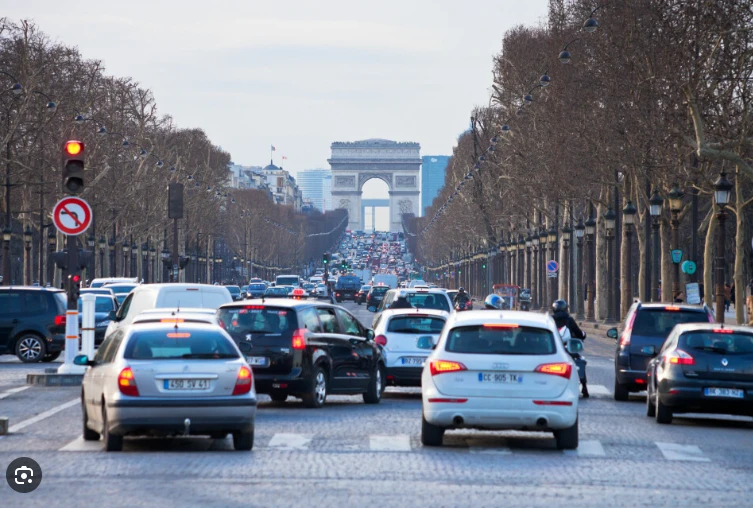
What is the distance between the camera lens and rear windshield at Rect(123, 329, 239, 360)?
1488 cm

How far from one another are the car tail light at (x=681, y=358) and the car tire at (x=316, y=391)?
4.62m

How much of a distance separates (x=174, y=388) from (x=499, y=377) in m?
3.20

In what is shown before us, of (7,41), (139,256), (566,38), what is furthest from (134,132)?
(566,38)

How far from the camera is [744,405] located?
18.5 metres

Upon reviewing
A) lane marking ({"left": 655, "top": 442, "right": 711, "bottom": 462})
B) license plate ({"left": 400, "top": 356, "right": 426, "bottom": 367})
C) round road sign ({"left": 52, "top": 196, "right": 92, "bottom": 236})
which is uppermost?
round road sign ({"left": 52, "top": 196, "right": 92, "bottom": 236})

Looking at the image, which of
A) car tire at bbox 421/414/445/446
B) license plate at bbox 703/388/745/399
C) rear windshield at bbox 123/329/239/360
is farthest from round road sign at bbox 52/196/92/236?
license plate at bbox 703/388/745/399

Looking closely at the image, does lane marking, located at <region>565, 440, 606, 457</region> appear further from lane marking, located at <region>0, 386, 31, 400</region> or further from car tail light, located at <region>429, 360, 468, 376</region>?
lane marking, located at <region>0, 386, 31, 400</region>

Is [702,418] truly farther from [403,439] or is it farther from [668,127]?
[668,127]

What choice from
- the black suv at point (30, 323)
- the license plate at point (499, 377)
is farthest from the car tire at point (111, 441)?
the black suv at point (30, 323)

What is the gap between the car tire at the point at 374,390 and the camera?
2161 centimetres

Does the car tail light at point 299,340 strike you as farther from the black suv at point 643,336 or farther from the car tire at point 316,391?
the black suv at point 643,336

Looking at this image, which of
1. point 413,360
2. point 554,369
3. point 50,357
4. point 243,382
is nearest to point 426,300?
point 50,357

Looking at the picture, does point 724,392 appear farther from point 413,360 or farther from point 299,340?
point 413,360

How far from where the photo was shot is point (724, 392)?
1852cm
